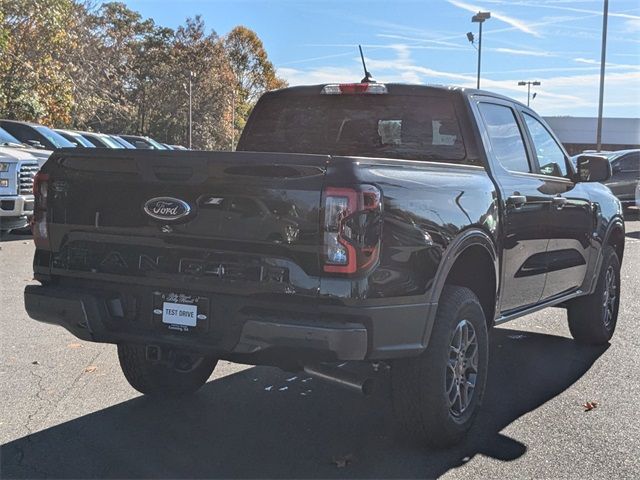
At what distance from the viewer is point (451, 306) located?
373 cm

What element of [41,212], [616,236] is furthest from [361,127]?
[616,236]

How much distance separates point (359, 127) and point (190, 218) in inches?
78.6

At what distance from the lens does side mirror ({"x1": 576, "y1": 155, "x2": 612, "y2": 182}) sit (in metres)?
5.66

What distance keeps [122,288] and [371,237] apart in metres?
1.35

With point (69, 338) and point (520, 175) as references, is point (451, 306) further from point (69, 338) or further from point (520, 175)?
point (69, 338)

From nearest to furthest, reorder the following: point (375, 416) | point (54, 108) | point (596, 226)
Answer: point (375, 416) < point (596, 226) < point (54, 108)

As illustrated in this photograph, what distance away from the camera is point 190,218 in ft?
11.3

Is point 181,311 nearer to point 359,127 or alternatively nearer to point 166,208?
point 166,208

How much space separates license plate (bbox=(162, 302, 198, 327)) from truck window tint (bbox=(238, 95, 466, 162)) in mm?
2039

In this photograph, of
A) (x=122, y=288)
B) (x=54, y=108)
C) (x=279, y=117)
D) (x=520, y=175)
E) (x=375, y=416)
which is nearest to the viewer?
(x=122, y=288)

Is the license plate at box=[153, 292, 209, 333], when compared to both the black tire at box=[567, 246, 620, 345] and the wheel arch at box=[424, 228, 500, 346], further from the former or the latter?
the black tire at box=[567, 246, 620, 345]

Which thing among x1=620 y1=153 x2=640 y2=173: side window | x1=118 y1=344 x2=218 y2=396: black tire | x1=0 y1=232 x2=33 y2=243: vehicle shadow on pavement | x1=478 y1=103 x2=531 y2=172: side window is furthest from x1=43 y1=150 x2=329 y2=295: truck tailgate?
x1=620 y1=153 x2=640 y2=173: side window

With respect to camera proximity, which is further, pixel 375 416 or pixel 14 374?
pixel 14 374

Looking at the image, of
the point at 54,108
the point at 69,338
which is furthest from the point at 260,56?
the point at 69,338
